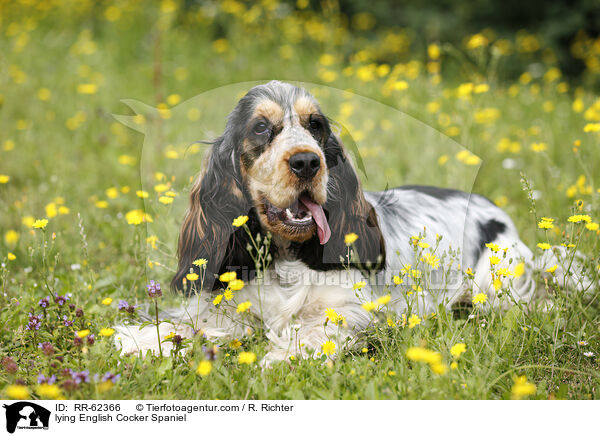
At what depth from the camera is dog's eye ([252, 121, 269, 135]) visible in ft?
8.27

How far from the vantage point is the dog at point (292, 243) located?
8.16 feet

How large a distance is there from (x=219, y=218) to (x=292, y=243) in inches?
15.5

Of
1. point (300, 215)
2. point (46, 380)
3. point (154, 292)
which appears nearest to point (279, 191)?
point (300, 215)

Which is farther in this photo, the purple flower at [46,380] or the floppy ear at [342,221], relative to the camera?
the floppy ear at [342,221]

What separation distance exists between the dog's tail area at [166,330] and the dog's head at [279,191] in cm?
21

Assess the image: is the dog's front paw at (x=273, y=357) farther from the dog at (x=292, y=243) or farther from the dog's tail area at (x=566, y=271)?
the dog's tail area at (x=566, y=271)

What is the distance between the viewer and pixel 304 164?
7.82ft

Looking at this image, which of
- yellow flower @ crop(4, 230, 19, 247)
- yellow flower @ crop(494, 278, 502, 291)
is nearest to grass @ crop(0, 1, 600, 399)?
yellow flower @ crop(4, 230, 19, 247)

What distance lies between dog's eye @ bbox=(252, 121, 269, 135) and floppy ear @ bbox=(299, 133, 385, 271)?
0.32 metres

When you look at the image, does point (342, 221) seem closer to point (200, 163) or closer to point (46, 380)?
point (200, 163)

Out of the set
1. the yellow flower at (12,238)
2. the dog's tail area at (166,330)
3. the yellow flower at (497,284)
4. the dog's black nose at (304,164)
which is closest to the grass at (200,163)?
the yellow flower at (12,238)
